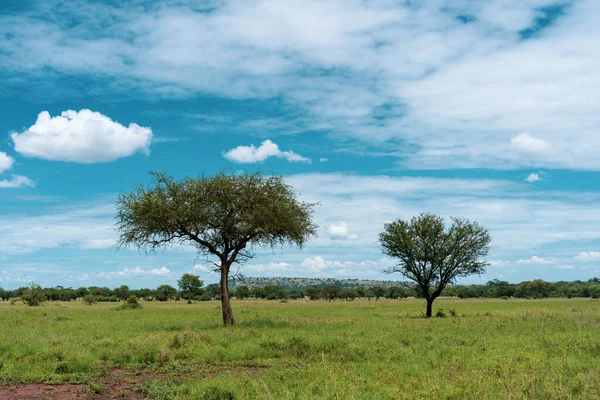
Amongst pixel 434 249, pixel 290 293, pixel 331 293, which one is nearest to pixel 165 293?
pixel 290 293

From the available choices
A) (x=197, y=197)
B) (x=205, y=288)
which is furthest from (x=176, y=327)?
(x=205, y=288)

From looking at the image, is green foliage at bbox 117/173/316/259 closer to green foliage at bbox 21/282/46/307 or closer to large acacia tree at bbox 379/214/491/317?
large acacia tree at bbox 379/214/491/317

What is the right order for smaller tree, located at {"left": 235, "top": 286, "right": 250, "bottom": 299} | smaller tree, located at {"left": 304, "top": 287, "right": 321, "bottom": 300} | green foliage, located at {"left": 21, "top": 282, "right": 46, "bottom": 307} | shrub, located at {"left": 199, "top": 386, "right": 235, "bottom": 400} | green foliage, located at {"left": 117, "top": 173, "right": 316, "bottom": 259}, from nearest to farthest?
shrub, located at {"left": 199, "top": 386, "right": 235, "bottom": 400} → green foliage, located at {"left": 117, "top": 173, "right": 316, "bottom": 259} → green foliage, located at {"left": 21, "top": 282, "right": 46, "bottom": 307} → smaller tree, located at {"left": 304, "top": 287, "right": 321, "bottom": 300} → smaller tree, located at {"left": 235, "top": 286, "right": 250, "bottom": 299}

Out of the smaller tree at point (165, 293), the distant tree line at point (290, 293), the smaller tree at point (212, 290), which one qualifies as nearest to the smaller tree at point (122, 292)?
the distant tree line at point (290, 293)

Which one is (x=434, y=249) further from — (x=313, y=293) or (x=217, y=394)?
(x=313, y=293)

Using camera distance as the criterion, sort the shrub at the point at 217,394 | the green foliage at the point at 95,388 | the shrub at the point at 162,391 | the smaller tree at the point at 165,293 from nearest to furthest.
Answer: the shrub at the point at 217,394 → the shrub at the point at 162,391 → the green foliage at the point at 95,388 → the smaller tree at the point at 165,293

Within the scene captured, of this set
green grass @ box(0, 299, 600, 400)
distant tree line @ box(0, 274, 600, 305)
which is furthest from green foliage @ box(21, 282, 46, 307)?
green grass @ box(0, 299, 600, 400)

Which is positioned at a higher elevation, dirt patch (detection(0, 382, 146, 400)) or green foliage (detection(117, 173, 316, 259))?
green foliage (detection(117, 173, 316, 259))

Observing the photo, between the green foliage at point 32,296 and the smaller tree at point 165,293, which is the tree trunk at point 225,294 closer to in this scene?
the green foliage at point 32,296

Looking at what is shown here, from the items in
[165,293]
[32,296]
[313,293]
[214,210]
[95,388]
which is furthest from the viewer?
[313,293]

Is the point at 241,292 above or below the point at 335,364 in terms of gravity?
below

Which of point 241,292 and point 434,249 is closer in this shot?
point 434,249

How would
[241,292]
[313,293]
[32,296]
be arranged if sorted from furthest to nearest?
[241,292] < [313,293] < [32,296]

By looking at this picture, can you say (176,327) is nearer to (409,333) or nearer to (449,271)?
(409,333)
